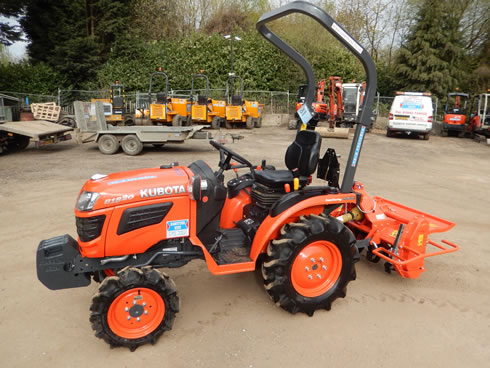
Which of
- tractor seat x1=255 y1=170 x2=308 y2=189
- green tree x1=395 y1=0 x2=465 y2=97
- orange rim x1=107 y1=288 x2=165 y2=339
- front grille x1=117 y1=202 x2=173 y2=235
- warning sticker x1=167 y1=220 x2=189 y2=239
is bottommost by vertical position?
orange rim x1=107 y1=288 x2=165 y2=339

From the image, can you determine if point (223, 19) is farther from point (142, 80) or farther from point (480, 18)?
point (480, 18)

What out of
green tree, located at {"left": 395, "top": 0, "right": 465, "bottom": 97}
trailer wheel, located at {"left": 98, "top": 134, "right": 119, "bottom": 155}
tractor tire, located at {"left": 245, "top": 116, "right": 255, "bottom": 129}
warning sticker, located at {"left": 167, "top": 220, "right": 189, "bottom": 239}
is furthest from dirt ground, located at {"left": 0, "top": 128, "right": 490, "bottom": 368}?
green tree, located at {"left": 395, "top": 0, "right": 465, "bottom": 97}

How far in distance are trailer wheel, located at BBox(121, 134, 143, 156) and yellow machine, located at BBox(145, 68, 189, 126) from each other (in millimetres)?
6178

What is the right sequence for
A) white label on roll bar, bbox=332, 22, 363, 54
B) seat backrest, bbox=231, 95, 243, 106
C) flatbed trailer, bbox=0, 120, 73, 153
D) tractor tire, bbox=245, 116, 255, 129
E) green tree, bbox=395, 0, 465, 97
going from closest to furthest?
white label on roll bar, bbox=332, 22, 363, 54, flatbed trailer, bbox=0, 120, 73, 153, seat backrest, bbox=231, 95, 243, 106, tractor tire, bbox=245, 116, 255, 129, green tree, bbox=395, 0, 465, 97

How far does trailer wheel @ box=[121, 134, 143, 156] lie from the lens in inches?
384

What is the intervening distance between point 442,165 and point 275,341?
28.5 ft

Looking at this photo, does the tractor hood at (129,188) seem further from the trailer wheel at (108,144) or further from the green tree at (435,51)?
the green tree at (435,51)

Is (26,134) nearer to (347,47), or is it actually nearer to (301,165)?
(301,165)

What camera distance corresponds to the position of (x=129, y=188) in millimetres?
2652

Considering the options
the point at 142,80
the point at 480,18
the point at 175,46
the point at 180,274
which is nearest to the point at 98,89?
the point at 142,80

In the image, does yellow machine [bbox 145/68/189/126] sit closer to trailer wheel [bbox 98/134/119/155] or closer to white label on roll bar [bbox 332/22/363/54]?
trailer wheel [bbox 98/134/119/155]

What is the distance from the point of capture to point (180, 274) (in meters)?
3.61

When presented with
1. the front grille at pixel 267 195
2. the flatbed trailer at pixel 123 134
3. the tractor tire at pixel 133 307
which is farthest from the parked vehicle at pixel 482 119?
the tractor tire at pixel 133 307

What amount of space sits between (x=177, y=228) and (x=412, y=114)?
14269 mm
